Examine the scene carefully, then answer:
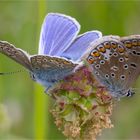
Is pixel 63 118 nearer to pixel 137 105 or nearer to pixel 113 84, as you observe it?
pixel 113 84

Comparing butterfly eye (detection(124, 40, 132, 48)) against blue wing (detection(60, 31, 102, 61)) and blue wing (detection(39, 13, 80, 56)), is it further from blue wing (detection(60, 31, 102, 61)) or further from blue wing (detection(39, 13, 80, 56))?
blue wing (detection(39, 13, 80, 56))

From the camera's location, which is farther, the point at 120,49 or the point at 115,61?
the point at 115,61

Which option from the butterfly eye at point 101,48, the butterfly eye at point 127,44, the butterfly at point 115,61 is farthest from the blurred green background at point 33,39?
the butterfly eye at point 127,44

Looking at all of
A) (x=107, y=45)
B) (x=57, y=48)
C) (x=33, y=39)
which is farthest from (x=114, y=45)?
(x=33, y=39)

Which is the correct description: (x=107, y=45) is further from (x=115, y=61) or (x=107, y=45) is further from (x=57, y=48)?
(x=57, y=48)

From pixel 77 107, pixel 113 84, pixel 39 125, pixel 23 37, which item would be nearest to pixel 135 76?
pixel 113 84

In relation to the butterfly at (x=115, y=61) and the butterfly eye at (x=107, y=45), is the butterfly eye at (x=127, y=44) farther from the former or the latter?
the butterfly eye at (x=107, y=45)

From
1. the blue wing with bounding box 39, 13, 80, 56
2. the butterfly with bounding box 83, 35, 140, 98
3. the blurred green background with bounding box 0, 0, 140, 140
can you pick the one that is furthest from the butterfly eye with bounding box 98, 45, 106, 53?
the blurred green background with bounding box 0, 0, 140, 140
